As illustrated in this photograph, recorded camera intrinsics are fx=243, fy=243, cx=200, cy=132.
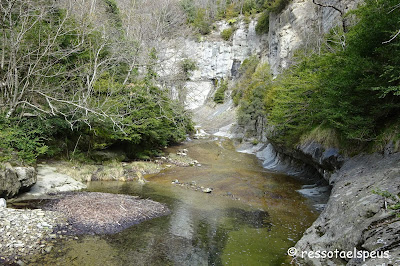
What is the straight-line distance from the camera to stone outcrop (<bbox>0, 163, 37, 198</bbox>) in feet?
25.8

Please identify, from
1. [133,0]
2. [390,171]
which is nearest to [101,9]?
[133,0]

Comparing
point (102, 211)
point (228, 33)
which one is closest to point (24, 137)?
point (102, 211)

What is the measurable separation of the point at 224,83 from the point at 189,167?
3810cm

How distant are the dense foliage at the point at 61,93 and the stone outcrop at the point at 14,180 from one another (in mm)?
544

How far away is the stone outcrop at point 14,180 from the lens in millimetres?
7875

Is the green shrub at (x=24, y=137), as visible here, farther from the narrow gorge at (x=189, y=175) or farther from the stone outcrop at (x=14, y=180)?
the stone outcrop at (x=14, y=180)

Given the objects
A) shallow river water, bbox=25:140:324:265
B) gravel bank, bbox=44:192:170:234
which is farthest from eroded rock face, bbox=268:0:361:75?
gravel bank, bbox=44:192:170:234

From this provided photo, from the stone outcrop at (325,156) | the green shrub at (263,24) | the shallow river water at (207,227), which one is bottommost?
the shallow river water at (207,227)

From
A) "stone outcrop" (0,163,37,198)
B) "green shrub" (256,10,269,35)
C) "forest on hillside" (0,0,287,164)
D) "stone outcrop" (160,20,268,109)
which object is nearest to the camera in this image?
"stone outcrop" (0,163,37,198)

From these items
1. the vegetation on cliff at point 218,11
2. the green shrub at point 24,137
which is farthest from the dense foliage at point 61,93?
the vegetation on cliff at point 218,11

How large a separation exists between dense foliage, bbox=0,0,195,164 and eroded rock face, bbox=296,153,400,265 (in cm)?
738

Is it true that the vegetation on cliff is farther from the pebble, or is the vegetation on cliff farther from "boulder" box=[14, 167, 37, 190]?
the pebble

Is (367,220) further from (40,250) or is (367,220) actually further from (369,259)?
(40,250)

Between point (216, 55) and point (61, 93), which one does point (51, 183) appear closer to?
point (61, 93)
